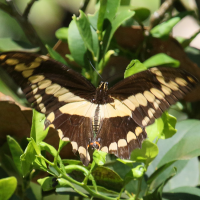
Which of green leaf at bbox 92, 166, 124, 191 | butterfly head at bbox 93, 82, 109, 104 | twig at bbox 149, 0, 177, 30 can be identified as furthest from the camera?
twig at bbox 149, 0, 177, 30

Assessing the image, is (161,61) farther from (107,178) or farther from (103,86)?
(107,178)

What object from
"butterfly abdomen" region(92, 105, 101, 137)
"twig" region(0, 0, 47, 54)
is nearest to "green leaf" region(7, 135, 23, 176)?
"butterfly abdomen" region(92, 105, 101, 137)

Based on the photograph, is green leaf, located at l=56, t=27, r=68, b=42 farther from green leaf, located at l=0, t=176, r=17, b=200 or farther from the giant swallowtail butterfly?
green leaf, located at l=0, t=176, r=17, b=200

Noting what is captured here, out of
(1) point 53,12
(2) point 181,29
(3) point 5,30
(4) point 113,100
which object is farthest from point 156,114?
(2) point 181,29

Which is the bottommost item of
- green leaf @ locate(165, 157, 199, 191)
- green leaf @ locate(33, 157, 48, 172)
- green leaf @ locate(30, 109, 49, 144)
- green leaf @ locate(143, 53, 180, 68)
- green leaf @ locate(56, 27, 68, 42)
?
green leaf @ locate(165, 157, 199, 191)

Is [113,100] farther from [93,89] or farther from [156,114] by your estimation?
[156,114]

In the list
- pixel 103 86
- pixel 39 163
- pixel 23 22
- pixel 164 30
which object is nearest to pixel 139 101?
pixel 103 86
